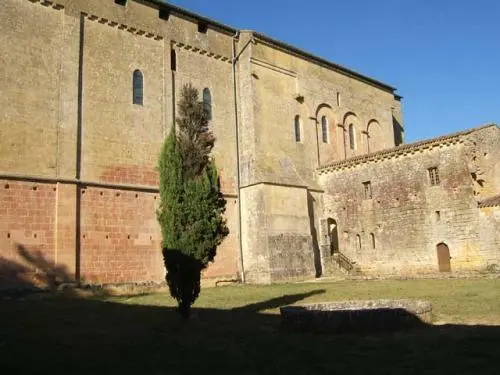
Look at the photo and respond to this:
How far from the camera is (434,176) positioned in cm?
2372

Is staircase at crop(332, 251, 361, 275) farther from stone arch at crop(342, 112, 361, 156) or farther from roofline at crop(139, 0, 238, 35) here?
roofline at crop(139, 0, 238, 35)

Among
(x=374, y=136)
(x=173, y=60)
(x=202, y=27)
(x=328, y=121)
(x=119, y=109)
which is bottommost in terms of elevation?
(x=119, y=109)

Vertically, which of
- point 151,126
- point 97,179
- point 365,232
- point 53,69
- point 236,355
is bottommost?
point 236,355

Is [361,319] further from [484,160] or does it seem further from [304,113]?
[304,113]

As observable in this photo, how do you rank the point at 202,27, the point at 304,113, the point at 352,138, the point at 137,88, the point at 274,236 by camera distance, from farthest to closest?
the point at 352,138, the point at 304,113, the point at 202,27, the point at 274,236, the point at 137,88

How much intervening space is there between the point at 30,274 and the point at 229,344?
1205 cm

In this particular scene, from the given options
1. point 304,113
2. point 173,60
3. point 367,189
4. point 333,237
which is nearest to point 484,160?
point 367,189

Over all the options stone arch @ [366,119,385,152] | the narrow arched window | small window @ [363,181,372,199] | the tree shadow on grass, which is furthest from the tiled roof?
→ the tree shadow on grass

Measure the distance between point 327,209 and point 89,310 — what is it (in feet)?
55.6

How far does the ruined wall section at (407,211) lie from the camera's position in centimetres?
2247

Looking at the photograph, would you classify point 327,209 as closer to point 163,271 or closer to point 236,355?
point 163,271

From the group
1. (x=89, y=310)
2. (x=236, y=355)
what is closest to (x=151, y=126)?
(x=89, y=310)

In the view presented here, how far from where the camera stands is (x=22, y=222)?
703 inches

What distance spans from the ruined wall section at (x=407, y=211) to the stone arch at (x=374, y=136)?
6195 millimetres
